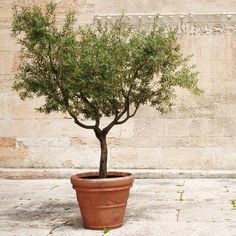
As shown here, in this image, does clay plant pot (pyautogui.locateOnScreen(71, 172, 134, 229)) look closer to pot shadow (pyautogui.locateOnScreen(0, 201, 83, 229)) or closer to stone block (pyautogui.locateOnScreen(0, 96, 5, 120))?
pot shadow (pyautogui.locateOnScreen(0, 201, 83, 229))

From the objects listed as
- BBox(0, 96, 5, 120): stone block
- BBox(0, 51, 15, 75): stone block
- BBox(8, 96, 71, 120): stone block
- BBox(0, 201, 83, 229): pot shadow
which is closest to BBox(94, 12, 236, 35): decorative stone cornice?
BBox(0, 51, 15, 75): stone block

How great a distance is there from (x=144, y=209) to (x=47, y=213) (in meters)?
1.19

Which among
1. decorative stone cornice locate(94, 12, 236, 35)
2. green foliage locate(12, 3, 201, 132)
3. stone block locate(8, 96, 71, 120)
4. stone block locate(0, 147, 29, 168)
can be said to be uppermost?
decorative stone cornice locate(94, 12, 236, 35)

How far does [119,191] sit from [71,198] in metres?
2.18

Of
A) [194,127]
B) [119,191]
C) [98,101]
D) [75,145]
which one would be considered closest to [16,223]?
[119,191]

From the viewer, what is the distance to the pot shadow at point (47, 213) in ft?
18.2

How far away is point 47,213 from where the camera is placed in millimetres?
5988

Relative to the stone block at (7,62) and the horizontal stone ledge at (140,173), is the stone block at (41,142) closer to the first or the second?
the horizontal stone ledge at (140,173)

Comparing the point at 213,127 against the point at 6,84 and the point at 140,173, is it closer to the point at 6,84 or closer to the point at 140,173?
the point at 140,173

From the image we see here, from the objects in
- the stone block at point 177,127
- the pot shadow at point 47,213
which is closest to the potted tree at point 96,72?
the pot shadow at point 47,213

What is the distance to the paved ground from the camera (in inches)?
197

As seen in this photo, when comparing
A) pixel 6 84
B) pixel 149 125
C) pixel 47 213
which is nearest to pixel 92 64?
pixel 47 213

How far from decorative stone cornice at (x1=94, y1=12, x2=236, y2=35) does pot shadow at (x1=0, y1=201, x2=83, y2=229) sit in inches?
164

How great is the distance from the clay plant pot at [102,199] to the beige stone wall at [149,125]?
411 centimetres
